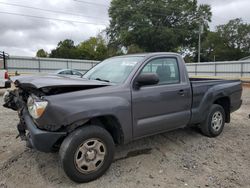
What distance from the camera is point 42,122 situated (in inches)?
119

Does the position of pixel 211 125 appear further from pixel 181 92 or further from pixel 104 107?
pixel 104 107

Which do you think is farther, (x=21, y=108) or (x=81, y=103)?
(x=21, y=108)

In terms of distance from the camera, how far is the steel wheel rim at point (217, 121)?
5082 mm

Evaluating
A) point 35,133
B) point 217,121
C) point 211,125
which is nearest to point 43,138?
point 35,133

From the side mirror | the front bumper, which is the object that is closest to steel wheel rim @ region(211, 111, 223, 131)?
the side mirror

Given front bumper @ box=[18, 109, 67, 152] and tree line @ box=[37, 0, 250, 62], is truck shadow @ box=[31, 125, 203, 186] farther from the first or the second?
tree line @ box=[37, 0, 250, 62]

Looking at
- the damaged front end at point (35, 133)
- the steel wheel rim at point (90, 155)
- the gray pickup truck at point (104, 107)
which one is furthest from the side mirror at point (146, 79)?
the damaged front end at point (35, 133)

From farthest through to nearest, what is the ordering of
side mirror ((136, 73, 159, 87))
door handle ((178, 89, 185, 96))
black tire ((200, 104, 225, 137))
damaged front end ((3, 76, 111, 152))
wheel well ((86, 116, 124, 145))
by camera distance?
black tire ((200, 104, 225, 137)) < door handle ((178, 89, 185, 96)) < side mirror ((136, 73, 159, 87)) < wheel well ((86, 116, 124, 145)) < damaged front end ((3, 76, 111, 152))

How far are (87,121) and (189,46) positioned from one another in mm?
48895

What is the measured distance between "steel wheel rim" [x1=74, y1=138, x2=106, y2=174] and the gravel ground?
21 cm

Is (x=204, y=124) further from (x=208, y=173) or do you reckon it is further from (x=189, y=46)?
(x=189, y=46)

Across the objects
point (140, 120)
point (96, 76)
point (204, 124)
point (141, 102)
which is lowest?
Answer: point (204, 124)

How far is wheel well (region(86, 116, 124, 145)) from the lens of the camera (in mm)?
3447

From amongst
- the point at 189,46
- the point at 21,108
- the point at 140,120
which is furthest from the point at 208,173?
the point at 189,46
